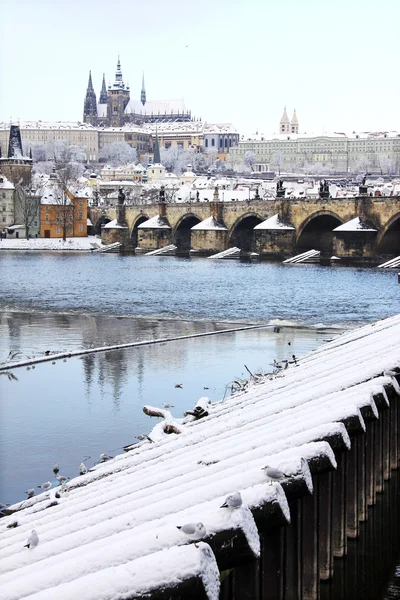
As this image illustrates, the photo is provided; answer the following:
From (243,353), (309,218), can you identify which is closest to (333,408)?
(243,353)

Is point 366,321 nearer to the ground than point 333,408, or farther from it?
nearer to the ground

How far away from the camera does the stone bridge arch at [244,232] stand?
7188 cm

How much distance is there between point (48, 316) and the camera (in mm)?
28359

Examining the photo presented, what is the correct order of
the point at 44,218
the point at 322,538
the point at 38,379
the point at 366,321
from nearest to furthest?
the point at 322,538 → the point at 38,379 → the point at 366,321 → the point at 44,218

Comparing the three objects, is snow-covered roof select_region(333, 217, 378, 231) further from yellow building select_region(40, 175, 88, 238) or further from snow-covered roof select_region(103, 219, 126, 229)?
yellow building select_region(40, 175, 88, 238)

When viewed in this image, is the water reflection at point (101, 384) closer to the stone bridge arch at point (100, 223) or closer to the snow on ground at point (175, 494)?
the snow on ground at point (175, 494)

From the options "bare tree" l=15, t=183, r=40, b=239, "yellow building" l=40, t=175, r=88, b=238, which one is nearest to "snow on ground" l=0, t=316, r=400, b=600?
"yellow building" l=40, t=175, r=88, b=238

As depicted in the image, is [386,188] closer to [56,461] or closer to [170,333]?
[170,333]

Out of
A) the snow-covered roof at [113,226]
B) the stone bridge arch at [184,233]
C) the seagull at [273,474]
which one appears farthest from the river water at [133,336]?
the snow-covered roof at [113,226]

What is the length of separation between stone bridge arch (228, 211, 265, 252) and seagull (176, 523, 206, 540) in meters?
67.6

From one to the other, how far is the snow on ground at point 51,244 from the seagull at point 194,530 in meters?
78.4

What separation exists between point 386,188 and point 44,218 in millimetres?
54280

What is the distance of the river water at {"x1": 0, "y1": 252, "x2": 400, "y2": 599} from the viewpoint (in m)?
12.1

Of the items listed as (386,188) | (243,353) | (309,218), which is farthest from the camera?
(386,188)
